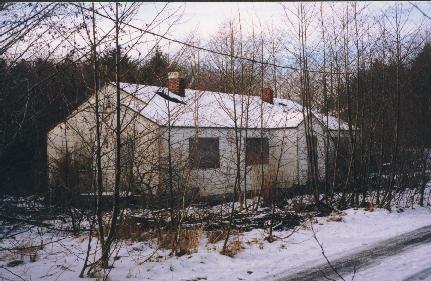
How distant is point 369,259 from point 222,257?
3.06m

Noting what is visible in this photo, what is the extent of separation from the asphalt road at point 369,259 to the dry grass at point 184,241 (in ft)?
8.74

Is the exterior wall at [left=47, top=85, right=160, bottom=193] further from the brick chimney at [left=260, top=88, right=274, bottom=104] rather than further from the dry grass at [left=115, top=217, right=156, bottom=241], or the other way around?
the brick chimney at [left=260, top=88, right=274, bottom=104]

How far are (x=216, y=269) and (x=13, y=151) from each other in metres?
4.44

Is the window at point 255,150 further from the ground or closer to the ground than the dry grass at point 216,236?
further from the ground

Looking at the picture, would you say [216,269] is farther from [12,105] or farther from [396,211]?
[396,211]

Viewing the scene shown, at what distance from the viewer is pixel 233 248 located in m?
9.16

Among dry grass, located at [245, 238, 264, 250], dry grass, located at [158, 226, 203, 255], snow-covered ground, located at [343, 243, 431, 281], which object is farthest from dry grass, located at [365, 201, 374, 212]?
dry grass, located at [158, 226, 203, 255]

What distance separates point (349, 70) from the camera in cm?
1508

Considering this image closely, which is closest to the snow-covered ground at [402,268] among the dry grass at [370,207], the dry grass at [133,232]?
the dry grass at [370,207]

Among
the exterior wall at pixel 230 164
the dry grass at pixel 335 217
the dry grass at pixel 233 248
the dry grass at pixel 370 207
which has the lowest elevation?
the dry grass at pixel 233 248

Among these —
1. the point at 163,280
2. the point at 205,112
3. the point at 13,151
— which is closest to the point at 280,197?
the point at 205,112

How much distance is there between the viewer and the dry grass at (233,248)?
884 centimetres

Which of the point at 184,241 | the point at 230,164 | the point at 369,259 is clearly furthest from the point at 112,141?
the point at 230,164

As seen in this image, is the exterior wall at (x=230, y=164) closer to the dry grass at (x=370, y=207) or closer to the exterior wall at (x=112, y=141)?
the dry grass at (x=370, y=207)
